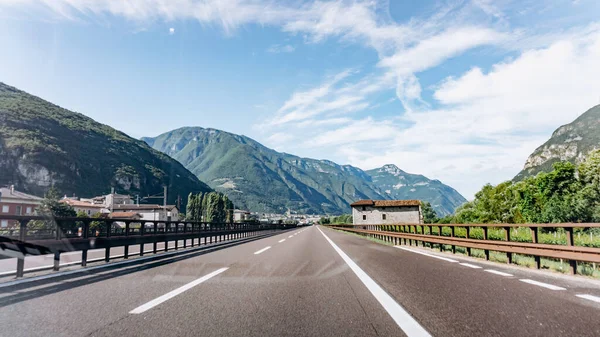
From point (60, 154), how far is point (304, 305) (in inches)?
6305

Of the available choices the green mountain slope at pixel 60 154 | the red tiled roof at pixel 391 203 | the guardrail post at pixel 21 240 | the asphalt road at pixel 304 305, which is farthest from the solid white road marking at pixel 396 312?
the green mountain slope at pixel 60 154

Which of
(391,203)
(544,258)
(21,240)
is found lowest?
(544,258)

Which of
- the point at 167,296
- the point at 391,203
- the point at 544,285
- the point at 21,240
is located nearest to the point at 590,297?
the point at 544,285

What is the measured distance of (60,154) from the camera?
13812cm

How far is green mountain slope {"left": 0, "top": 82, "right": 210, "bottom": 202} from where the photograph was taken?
12475 centimetres

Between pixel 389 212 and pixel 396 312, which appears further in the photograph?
pixel 389 212

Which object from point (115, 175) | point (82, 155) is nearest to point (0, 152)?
point (82, 155)

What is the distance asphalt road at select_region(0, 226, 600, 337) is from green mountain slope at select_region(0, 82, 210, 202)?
140188 millimetres

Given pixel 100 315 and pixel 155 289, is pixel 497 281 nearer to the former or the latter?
pixel 155 289

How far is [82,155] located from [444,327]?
17587 centimetres

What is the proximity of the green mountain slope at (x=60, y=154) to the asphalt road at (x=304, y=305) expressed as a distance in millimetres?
140188

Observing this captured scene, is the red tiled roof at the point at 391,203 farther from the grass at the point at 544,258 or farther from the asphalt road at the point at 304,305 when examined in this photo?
the asphalt road at the point at 304,305

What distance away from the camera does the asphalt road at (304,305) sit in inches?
147

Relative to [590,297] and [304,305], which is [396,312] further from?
[590,297]
